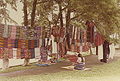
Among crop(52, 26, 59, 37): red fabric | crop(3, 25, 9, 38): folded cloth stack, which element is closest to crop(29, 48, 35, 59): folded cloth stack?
crop(3, 25, 9, 38): folded cloth stack

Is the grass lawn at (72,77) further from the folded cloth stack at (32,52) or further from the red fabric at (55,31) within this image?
the red fabric at (55,31)

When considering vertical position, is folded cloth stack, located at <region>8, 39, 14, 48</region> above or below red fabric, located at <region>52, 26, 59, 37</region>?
below

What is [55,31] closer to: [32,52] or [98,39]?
[32,52]

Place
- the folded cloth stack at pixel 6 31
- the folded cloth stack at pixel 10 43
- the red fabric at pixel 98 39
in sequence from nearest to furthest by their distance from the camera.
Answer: the folded cloth stack at pixel 6 31 → the folded cloth stack at pixel 10 43 → the red fabric at pixel 98 39

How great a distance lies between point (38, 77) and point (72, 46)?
3.52m

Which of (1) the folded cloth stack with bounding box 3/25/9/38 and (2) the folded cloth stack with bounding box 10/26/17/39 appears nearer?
(1) the folded cloth stack with bounding box 3/25/9/38

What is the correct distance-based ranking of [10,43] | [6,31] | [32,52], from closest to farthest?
[6,31], [10,43], [32,52]

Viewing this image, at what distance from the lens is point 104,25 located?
10.9 m

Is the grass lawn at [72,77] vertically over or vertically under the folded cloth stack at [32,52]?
under

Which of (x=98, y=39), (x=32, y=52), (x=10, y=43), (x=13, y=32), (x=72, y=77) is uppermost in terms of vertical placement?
(x=13, y=32)

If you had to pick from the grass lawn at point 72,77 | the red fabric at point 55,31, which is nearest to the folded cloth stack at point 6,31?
the grass lawn at point 72,77

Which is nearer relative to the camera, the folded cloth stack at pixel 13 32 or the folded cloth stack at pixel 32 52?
the folded cloth stack at pixel 13 32

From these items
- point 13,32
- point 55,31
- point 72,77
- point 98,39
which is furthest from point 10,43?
point 98,39

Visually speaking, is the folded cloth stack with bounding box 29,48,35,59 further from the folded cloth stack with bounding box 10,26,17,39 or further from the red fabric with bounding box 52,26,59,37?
the red fabric with bounding box 52,26,59,37
